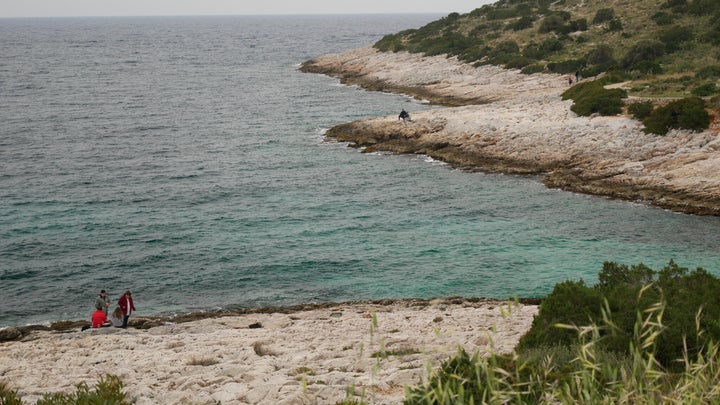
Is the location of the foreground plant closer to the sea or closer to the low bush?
the low bush

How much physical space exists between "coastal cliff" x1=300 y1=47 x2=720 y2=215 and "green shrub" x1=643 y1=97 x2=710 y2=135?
0.51m

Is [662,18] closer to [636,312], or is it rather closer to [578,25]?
[578,25]

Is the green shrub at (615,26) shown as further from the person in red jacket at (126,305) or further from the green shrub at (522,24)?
the person in red jacket at (126,305)

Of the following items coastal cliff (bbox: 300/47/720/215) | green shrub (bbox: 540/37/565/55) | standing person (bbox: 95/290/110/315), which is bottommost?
standing person (bbox: 95/290/110/315)

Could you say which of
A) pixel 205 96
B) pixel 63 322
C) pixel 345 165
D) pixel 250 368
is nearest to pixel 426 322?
pixel 250 368

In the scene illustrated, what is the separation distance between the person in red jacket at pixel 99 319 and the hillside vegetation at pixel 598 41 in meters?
42.4

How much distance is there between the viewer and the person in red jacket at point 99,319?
78.9ft

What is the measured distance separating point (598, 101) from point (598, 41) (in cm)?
3429

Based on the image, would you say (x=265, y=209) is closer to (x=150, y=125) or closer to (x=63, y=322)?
(x=63, y=322)

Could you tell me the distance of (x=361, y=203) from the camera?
4231cm

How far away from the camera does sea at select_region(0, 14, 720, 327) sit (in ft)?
97.9

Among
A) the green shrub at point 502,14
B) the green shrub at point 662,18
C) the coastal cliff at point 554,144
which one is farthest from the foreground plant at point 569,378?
the green shrub at point 502,14

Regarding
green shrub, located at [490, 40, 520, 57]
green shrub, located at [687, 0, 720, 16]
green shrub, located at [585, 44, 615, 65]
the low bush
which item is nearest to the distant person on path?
the low bush

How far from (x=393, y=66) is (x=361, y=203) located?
60.6 metres
